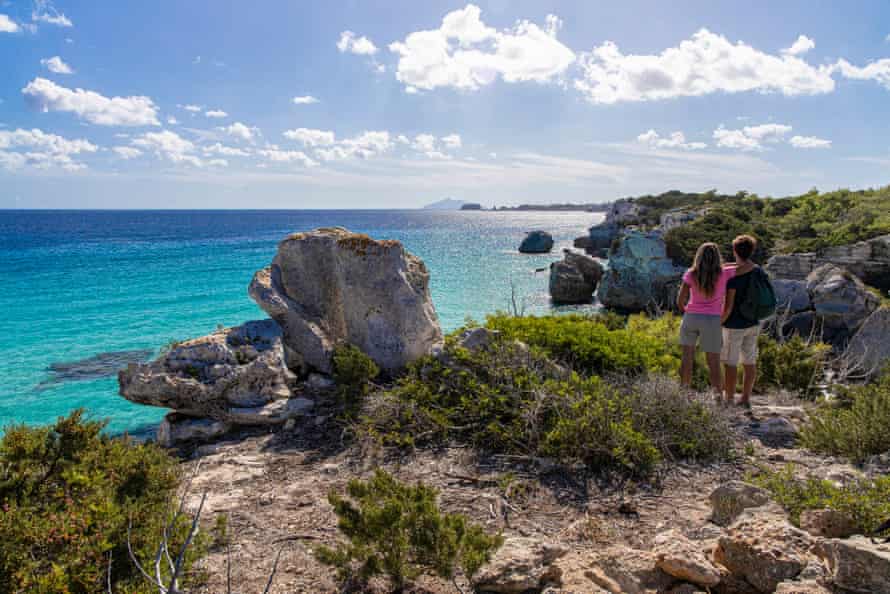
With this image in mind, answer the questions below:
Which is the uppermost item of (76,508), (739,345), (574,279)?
(739,345)

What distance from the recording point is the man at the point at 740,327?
262 inches

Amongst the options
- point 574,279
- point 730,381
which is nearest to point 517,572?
point 730,381

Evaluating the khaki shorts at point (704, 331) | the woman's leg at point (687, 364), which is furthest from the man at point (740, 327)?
the woman's leg at point (687, 364)

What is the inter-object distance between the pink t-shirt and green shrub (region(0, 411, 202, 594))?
6.11m

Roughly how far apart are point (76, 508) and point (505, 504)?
9.99 ft

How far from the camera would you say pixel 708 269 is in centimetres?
651

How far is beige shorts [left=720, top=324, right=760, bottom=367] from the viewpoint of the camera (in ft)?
22.3

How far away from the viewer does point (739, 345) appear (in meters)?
6.79

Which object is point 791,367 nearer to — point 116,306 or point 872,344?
point 872,344

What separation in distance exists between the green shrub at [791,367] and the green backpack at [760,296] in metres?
2.20

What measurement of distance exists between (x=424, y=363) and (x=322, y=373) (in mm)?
2069

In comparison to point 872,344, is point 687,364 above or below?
above

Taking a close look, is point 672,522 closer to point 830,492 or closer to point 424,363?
point 830,492

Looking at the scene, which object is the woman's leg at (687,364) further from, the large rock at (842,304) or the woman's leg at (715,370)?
the large rock at (842,304)
